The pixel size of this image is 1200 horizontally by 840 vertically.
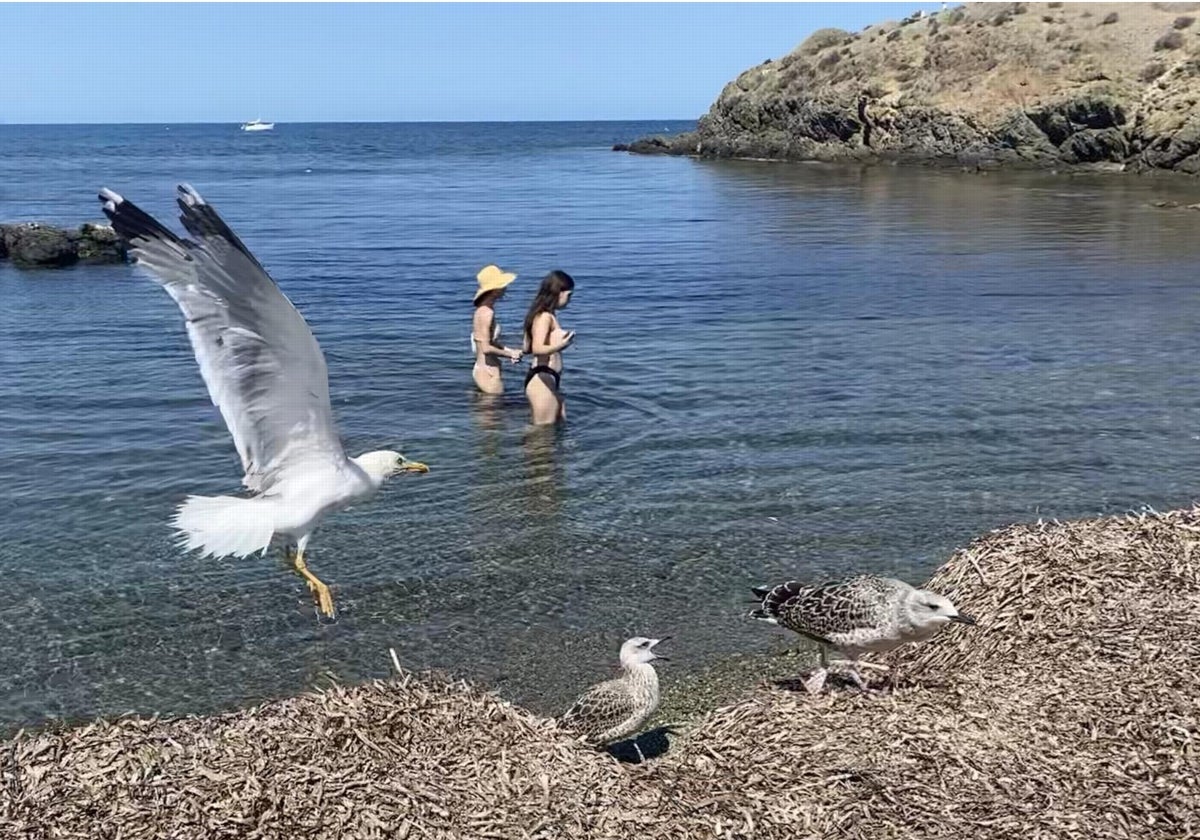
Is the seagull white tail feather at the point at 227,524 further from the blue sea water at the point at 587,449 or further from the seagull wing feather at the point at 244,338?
the blue sea water at the point at 587,449

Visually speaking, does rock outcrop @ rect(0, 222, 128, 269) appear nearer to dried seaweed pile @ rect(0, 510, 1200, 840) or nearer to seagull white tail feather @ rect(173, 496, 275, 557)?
seagull white tail feather @ rect(173, 496, 275, 557)

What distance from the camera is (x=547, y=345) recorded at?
574 inches

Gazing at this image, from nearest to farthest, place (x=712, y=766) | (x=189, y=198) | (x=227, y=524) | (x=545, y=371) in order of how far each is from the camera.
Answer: (x=189, y=198) < (x=712, y=766) < (x=227, y=524) < (x=545, y=371)

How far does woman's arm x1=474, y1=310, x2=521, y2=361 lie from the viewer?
15633 millimetres

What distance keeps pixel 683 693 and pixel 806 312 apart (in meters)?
16.1

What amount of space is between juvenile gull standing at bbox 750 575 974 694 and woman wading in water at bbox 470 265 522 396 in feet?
25.6

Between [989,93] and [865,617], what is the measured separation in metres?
66.7

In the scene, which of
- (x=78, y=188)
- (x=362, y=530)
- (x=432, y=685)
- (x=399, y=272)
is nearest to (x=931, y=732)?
(x=432, y=685)

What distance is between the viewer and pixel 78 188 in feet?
198

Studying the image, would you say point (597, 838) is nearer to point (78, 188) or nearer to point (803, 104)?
point (78, 188)

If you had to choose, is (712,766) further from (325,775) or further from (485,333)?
(485,333)

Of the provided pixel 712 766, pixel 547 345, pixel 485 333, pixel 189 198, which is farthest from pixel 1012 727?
pixel 485 333

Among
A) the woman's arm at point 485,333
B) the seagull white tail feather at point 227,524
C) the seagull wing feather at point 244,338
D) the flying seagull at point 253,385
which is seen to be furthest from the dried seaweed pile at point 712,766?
the woman's arm at point 485,333

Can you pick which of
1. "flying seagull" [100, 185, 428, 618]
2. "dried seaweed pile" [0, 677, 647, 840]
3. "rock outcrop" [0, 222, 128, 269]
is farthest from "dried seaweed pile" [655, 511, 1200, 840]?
"rock outcrop" [0, 222, 128, 269]
